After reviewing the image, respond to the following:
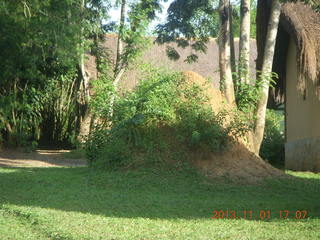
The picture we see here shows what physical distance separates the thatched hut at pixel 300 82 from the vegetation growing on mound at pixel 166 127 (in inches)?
83.4

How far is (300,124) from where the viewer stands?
44.6ft

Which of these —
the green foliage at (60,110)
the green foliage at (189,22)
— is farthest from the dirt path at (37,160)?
the green foliage at (189,22)

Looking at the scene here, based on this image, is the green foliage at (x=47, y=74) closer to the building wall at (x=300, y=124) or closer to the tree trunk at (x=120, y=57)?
the tree trunk at (x=120, y=57)

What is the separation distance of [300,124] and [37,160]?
258 inches

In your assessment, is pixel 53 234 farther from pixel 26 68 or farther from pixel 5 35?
pixel 26 68

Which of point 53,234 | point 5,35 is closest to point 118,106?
point 5,35

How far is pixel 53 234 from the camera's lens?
17.6ft

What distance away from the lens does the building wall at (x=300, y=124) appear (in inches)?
497

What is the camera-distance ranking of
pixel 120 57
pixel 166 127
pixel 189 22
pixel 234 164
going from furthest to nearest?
pixel 189 22
pixel 120 57
pixel 166 127
pixel 234 164

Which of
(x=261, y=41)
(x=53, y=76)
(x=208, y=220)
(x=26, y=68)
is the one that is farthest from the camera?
(x=53, y=76)

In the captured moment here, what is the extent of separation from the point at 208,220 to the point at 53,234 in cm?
183

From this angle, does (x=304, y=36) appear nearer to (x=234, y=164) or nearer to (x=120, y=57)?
(x=234, y=164)
